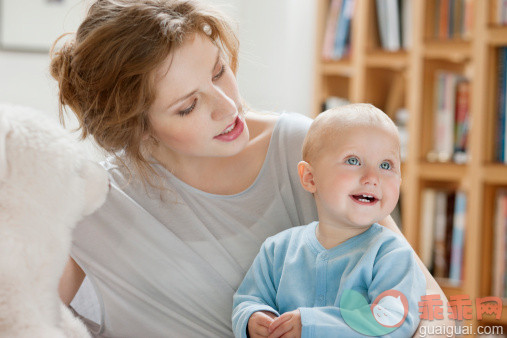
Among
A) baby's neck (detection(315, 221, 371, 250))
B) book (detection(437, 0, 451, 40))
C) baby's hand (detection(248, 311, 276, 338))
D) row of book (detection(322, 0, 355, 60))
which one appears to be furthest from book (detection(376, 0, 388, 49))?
baby's hand (detection(248, 311, 276, 338))

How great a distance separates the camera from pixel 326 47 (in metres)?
2.85

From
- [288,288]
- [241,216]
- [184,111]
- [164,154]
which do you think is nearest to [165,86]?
[184,111]

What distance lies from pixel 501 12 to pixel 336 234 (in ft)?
5.04

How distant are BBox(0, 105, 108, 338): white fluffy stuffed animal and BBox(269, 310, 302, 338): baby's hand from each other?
34 cm

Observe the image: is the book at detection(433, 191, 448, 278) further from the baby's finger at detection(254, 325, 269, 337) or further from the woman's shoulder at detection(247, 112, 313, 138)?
the baby's finger at detection(254, 325, 269, 337)

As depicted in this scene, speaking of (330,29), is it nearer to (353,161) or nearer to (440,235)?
(440,235)

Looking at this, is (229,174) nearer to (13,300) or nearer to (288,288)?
(288,288)

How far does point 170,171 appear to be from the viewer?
1.38 meters

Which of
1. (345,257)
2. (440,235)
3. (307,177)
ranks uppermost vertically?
(307,177)

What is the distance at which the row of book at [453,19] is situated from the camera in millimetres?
2432

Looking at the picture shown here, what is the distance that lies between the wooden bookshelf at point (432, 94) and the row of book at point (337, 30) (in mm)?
31

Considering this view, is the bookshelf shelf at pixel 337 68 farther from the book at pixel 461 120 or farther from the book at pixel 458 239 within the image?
A: the book at pixel 458 239

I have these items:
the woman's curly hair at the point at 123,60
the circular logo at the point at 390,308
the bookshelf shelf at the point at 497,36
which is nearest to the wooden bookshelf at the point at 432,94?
the bookshelf shelf at the point at 497,36

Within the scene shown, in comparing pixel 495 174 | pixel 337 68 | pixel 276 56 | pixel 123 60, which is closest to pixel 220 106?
pixel 123 60
